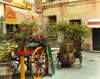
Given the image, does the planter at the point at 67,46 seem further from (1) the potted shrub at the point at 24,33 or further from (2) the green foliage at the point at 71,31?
(1) the potted shrub at the point at 24,33

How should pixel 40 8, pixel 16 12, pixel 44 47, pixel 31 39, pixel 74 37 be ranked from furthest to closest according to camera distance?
1. pixel 40 8
2. pixel 16 12
3. pixel 74 37
4. pixel 44 47
5. pixel 31 39

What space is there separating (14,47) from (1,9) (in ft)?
27.6

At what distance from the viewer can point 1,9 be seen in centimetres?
1234

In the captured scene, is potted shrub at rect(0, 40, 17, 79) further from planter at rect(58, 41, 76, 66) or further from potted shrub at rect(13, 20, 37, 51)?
planter at rect(58, 41, 76, 66)

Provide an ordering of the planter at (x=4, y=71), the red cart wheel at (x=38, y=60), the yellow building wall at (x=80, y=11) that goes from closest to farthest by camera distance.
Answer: the planter at (x=4, y=71) < the red cart wheel at (x=38, y=60) < the yellow building wall at (x=80, y=11)

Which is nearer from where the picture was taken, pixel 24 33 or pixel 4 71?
pixel 4 71

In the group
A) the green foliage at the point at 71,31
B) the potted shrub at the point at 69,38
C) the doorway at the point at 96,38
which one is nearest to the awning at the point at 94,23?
the doorway at the point at 96,38

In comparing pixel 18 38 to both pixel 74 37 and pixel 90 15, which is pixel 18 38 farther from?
pixel 90 15

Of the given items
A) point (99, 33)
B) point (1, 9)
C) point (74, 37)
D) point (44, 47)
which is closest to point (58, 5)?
point (99, 33)

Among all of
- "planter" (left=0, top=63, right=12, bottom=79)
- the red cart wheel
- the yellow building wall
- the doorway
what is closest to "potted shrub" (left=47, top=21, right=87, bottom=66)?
the red cart wheel

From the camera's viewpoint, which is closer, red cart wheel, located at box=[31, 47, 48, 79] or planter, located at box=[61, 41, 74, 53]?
red cart wheel, located at box=[31, 47, 48, 79]

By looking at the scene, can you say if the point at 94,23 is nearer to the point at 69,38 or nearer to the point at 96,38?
the point at 96,38

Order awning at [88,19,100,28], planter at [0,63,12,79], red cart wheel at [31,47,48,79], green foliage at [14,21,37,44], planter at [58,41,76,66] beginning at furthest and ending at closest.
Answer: awning at [88,19,100,28], planter at [58,41,76,66], red cart wheel at [31,47,48,79], green foliage at [14,21,37,44], planter at [0,63,12,79]

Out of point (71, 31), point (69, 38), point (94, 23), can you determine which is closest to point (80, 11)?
point (94, 23)
